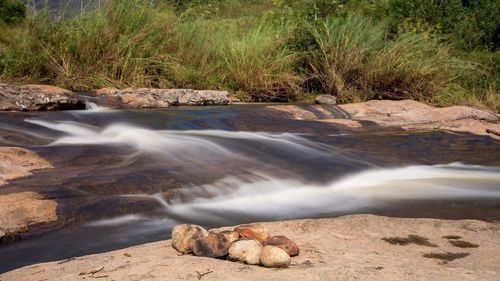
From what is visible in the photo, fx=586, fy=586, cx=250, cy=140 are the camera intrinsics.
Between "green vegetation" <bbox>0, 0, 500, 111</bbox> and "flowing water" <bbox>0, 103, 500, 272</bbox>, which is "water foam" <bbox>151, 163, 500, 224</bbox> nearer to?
"flowing water" <bbox>0, 103, 500, 272</bbox>

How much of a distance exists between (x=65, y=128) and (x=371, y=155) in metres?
3.20

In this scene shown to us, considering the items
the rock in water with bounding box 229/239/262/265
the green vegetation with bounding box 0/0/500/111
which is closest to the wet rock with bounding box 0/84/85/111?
the green vegetation with bounding box 0/0/500/111

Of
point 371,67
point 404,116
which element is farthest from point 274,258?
point 371,67

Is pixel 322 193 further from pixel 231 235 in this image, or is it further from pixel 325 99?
pixel 325 99

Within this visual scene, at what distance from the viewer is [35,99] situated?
709 centimetres

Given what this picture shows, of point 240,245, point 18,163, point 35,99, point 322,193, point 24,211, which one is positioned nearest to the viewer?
point 240,245

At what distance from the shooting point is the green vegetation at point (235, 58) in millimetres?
9164

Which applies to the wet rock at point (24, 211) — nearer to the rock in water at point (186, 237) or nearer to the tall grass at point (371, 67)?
the rock in water at point (186, 237)

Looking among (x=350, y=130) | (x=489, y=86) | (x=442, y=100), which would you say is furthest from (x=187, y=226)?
(x=489, y=86)

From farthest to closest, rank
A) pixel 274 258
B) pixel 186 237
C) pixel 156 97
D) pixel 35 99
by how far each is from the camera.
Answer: pixel 156 97 < pixel 35 99 < pixel 186 237 < pixel 274 258

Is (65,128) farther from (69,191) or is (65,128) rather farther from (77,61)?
(77,61)

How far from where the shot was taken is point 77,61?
363 inches

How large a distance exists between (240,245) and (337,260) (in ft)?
1.57

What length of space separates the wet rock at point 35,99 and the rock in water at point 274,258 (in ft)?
16.4
